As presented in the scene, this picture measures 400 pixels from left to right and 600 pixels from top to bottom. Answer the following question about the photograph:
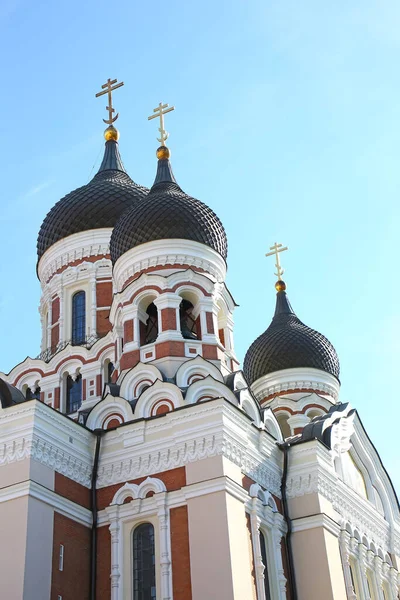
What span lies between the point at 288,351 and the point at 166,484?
7.65 metres

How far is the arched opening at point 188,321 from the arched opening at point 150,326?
1.47 feet

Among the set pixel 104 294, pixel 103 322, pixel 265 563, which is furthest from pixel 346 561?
pixel 104 294

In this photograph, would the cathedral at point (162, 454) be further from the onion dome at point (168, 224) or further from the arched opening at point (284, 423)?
the arched opening at point (284, 423)

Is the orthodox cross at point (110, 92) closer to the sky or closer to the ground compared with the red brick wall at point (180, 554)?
closer to the sky

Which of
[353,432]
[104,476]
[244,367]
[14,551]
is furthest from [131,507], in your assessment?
[244,367]

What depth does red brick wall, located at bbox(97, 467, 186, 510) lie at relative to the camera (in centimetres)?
1272

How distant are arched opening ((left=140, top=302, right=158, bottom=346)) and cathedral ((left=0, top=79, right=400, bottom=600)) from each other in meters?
0.05

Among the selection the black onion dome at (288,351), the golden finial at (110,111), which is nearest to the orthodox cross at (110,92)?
the golden finial at (110,111)

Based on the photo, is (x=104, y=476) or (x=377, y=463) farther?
(x=377, y=463)

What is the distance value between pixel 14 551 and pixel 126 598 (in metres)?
1.75

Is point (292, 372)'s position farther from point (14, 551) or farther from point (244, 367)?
point (14, 551)

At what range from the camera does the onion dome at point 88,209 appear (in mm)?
19000

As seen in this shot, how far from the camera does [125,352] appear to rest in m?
15.5

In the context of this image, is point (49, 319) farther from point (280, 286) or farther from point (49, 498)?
point (49, 498)
